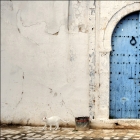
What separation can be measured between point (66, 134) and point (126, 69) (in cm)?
218

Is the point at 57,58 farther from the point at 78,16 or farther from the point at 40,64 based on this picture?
the point at 78,16

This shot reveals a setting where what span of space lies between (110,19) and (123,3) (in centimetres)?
50

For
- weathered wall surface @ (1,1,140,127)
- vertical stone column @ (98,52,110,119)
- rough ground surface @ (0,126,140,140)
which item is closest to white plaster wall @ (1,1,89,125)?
weathered wall surface @ (1,1,140,127)

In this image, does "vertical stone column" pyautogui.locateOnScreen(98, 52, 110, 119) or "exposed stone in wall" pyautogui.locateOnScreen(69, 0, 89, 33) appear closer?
"vertical stone column" pyautogui.locateOnScreen(98, 52, 110, 119)

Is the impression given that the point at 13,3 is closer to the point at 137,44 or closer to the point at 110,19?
the point at 110,19

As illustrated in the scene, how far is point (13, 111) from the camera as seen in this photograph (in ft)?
24.1

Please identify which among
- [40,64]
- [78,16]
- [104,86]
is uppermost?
[78,16]

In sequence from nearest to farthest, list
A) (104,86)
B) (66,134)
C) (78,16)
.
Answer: (66,134) < (104,86) < (78,16)

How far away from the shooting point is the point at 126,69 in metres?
7.20

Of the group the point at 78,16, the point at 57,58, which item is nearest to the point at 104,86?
the point at 57,58

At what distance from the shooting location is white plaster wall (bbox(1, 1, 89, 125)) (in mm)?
7207

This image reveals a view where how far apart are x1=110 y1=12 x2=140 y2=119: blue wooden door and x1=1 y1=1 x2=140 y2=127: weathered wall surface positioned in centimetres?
22

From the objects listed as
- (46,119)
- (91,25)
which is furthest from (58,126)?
(91,25)

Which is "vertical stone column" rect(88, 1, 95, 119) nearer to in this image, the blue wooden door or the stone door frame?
the stone door frame
